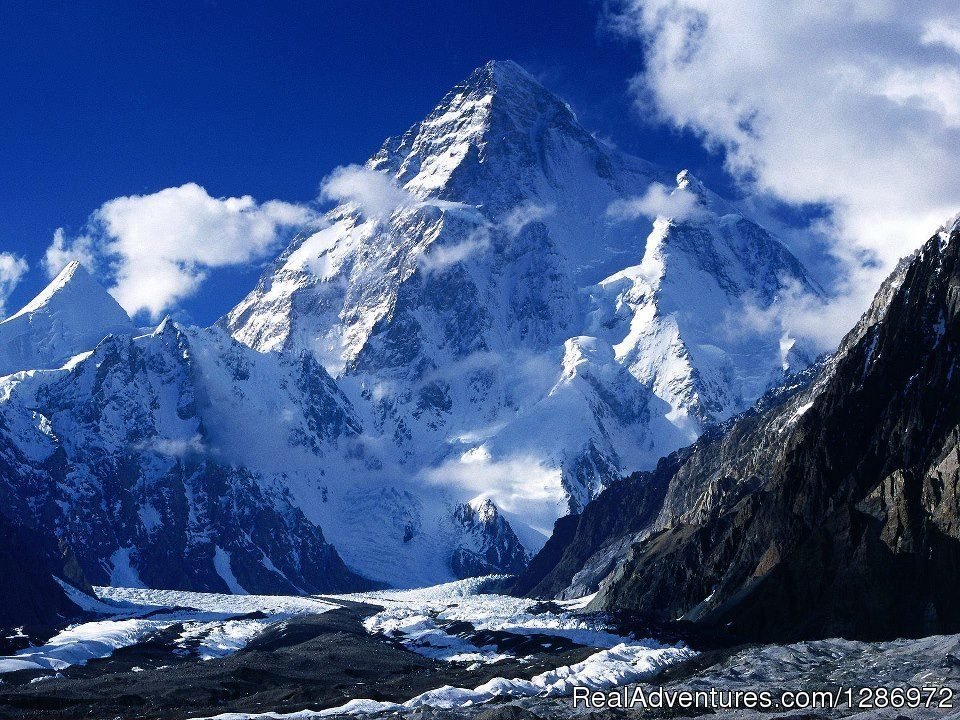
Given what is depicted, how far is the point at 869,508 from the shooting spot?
159 m

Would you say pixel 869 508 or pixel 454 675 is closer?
pixel 454 675

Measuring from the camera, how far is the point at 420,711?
102m

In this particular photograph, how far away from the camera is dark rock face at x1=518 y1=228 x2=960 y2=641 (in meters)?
144

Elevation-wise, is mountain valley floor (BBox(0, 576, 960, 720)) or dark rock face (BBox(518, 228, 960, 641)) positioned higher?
dark rock face (BBox(518, 228, 960, 641))

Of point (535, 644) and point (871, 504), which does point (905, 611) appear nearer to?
point (871, 504)

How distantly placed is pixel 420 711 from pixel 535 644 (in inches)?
3189

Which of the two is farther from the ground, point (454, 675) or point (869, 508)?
point (869, 508)

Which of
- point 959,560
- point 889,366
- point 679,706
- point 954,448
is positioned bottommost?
point 679,706

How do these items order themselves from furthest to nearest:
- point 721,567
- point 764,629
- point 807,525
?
point 721,567
point 807,525
point 764,629

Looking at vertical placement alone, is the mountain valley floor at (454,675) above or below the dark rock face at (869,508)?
below

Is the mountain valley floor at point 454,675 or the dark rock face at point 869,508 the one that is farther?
the dark rock face at point 869,508

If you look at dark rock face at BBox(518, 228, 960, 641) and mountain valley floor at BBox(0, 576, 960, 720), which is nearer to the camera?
mountain valley floor at BBox(0, 576, 960, 720)

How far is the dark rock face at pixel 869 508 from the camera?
144 metres

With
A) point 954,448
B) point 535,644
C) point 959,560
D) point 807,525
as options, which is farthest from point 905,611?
point 535,644
